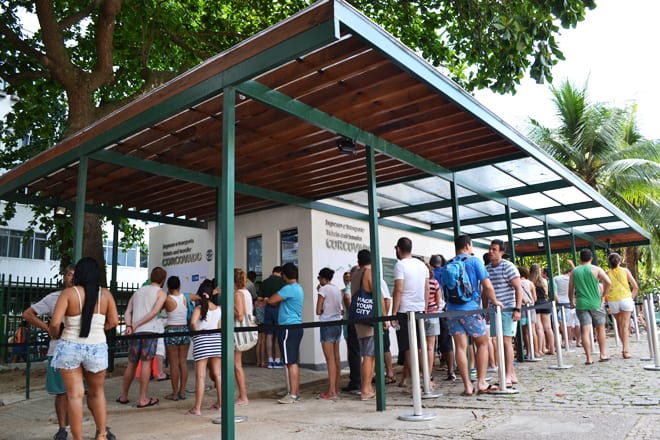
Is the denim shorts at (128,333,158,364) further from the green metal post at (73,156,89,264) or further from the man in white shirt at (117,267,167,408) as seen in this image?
the green metal post at (73,156,89,264)

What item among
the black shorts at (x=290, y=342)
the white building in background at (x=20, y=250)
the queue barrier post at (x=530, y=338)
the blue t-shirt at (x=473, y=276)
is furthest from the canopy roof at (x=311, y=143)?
the white building in background at (x=20, y=250)

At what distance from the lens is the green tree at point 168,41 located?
31.3ft

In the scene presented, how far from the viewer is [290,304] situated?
700 cm

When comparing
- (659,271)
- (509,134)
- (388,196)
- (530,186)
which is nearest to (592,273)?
(530,186)

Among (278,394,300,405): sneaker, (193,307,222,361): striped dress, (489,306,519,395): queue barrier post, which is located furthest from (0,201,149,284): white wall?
(489,306,519,395): queue barrier post

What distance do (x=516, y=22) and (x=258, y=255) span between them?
668 cm

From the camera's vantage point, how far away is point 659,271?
1073 inches

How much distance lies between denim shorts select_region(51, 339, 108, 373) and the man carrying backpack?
3713mm

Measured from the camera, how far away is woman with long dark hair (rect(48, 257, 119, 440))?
464 cm

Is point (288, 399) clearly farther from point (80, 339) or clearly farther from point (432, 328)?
point (80, 339)

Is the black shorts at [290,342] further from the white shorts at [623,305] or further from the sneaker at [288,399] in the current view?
the white shorts at [623,305]

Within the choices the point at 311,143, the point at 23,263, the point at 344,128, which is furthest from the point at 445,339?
the point at 23,263

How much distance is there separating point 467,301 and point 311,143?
299 centimetres

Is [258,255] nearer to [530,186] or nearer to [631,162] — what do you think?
[530,186]
